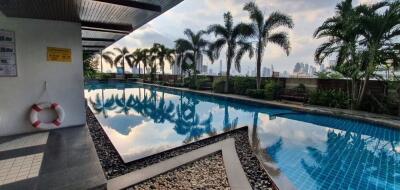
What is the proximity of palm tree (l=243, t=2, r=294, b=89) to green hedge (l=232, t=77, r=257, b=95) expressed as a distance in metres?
0.92

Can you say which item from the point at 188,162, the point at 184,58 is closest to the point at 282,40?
the point at 184,58

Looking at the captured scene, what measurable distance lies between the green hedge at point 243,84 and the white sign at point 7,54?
33.1ft

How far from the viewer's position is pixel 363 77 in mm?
7625

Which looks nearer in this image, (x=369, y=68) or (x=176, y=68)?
(x=369, y=68)

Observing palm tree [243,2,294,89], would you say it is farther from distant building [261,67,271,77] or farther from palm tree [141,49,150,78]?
palm tree [141,49,150,78]

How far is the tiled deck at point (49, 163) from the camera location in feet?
7.53

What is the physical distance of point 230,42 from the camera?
42.0 feet

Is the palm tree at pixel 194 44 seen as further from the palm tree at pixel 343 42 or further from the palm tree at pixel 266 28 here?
the palm tree at pixel 343 42

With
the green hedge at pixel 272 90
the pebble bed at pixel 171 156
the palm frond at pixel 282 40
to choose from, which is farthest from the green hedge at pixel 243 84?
the pebble bed at pixel 171 156

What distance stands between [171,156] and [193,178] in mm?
1031

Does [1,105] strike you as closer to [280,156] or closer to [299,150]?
[280,156]

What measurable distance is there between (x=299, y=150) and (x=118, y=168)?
343cm

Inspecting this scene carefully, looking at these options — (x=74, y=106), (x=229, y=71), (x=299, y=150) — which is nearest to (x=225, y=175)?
(x=299, y=150)

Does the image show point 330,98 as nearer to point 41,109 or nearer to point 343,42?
point 343,42
